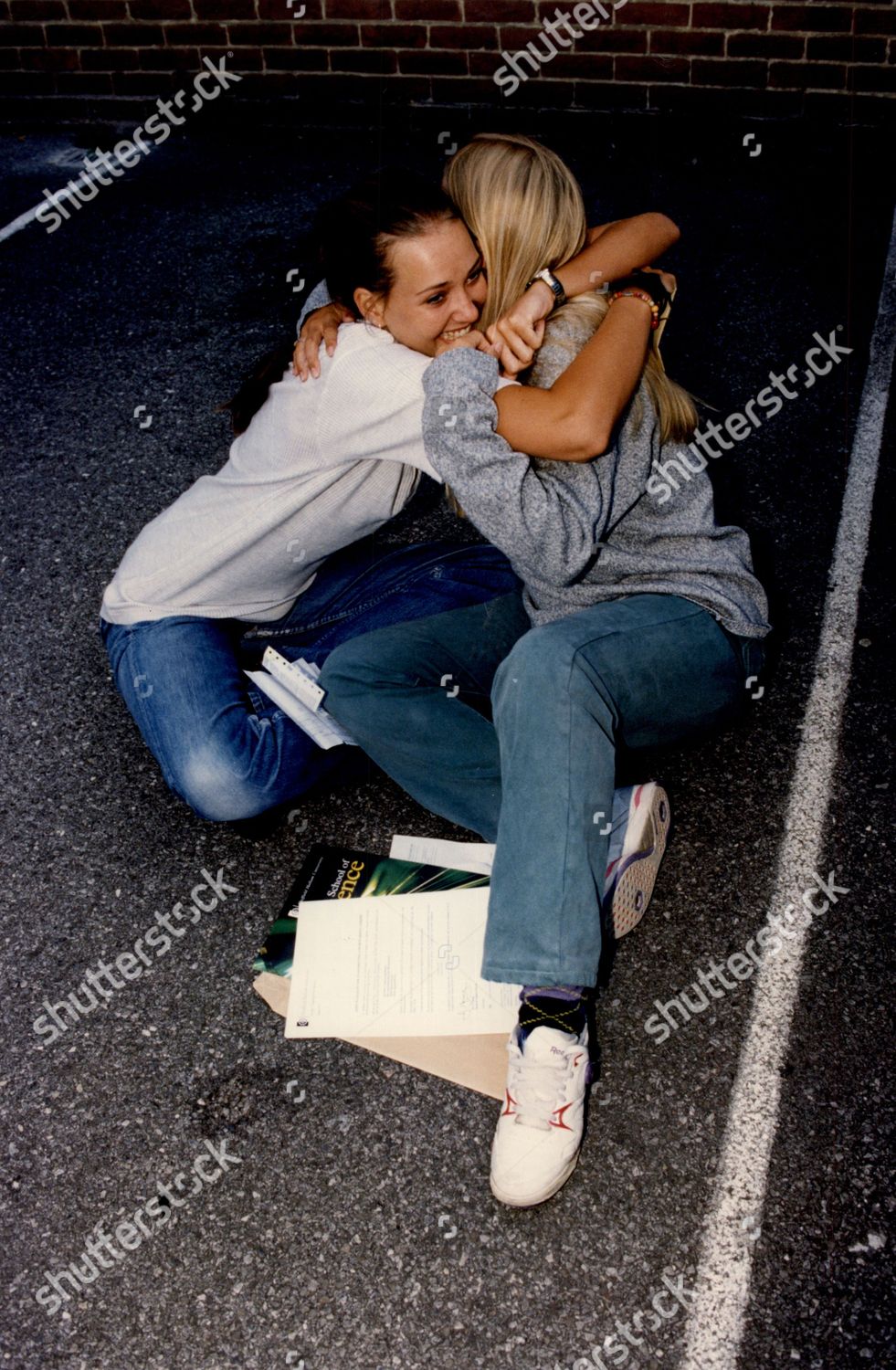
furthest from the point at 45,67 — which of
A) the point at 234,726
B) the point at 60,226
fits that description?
the point at 234,726

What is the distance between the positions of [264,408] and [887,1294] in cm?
219

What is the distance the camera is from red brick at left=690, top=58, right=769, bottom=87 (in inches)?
223

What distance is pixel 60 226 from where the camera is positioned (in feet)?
18.7

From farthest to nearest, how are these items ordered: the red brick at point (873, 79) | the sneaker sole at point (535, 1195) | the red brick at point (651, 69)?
the red brick at point (651, 69) < the red brick at point (873, 79) < the sneaker sole at point (535, 1195)

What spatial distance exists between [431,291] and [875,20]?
14.3 feet

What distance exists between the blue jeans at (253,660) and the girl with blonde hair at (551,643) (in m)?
0.23

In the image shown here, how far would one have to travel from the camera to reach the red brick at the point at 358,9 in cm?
600

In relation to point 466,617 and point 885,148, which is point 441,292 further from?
point 885,148

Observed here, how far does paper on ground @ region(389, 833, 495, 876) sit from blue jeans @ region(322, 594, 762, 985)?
67 mm

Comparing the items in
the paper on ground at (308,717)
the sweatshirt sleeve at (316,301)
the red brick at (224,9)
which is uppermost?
the red brick at (224,9)

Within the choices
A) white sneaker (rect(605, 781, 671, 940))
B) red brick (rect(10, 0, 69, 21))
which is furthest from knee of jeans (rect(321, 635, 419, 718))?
red brick (rect(10, 0, 69, 21))

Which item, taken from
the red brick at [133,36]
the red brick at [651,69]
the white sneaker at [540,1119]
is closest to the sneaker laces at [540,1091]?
the white sneaker at [540,1119]

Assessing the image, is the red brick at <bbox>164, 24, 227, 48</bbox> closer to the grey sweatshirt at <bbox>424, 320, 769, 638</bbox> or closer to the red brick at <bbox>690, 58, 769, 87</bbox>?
the red brick at <bbox>690, 58, 769, 87</bbox>

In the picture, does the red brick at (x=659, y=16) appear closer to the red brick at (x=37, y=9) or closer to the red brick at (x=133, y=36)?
the red brick at (x=133, y=36)
